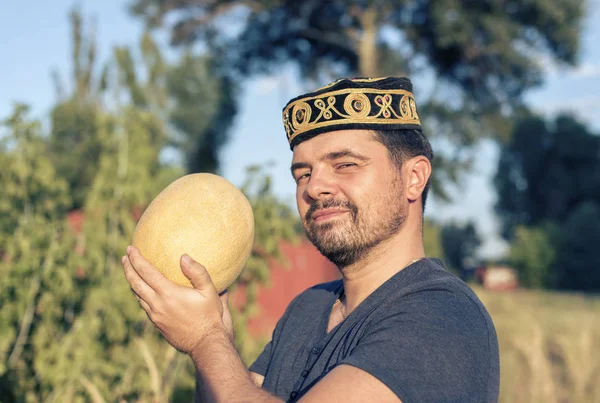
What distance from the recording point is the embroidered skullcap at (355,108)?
201cm

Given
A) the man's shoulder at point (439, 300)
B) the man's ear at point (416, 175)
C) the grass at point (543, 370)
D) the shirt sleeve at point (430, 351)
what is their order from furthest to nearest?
1. the grass at point (543, 370)
2. the man's ear at point (416, 175)
3. the man's shoulder at point (439, 300)
4. the shirt sleeve at point (430, 351)

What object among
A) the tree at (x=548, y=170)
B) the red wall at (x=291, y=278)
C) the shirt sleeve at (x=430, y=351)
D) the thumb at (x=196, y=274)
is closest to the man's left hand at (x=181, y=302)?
the thumb at (x=196, y=274)

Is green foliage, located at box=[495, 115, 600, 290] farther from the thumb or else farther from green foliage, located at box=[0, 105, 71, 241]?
the thumb

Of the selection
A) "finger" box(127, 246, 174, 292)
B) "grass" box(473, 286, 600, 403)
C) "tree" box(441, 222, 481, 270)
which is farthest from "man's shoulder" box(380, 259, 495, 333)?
"tree" box(441, 222, 481, 270)

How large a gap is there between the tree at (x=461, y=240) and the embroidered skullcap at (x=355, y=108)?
46.4 meters

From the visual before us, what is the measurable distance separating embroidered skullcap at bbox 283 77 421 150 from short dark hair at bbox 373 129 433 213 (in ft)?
0.06

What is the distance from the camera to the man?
1559mm

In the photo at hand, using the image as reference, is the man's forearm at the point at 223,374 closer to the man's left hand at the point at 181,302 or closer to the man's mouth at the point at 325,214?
the man's left hand at the point at 181,302

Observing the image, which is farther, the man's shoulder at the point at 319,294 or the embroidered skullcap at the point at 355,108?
the man's shoulder at the point at 319,294

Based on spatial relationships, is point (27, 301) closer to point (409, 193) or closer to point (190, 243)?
→ point (190, 243)

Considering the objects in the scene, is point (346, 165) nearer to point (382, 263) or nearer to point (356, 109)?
point (356, 109)

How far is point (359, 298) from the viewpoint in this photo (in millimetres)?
2104

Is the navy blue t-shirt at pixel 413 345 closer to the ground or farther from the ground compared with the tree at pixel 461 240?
closer to the ground

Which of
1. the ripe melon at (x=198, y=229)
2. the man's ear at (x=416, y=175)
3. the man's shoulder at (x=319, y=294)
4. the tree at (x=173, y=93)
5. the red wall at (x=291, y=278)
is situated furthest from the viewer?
the tree at (x=173, y=93)
